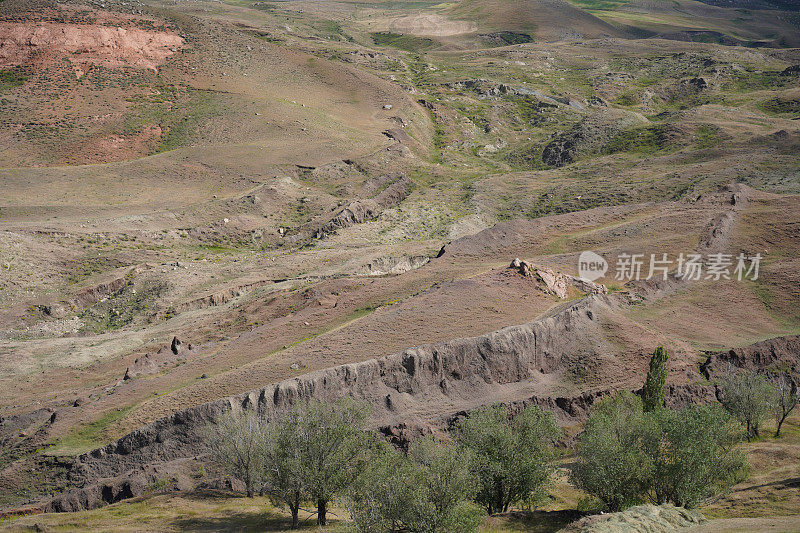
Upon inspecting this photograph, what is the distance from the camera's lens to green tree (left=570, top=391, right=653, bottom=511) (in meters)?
30.5

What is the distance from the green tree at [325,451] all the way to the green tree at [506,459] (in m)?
5.75

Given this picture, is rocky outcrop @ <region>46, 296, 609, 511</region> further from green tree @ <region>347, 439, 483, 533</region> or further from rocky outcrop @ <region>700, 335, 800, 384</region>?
green tree @ <region>347, 439, 483, 533</region>

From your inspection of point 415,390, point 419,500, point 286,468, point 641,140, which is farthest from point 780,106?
point 286,468

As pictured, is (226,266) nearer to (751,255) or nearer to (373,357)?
(373,357)

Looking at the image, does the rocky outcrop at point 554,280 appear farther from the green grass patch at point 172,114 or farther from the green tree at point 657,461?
the green grass patch at point 172,114

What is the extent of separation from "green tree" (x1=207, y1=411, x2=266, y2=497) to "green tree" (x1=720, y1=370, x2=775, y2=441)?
32.2 meters

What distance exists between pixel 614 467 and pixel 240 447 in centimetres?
1951

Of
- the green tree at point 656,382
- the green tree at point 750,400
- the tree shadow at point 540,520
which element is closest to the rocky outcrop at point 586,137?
the green tree at point 750,400

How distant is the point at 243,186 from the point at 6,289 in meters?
36.9

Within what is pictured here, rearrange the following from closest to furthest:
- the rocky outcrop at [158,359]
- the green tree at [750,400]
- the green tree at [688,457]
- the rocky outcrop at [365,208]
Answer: the green tree at [688,457] → the green tree at [750,400] → the rocky outcrop at [158,359] → the rocky outcrop at [365,208]

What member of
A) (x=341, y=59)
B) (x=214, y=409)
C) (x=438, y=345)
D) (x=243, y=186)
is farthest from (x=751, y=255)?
(x=341, y=59)

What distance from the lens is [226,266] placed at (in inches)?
2827

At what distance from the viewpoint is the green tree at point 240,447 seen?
34.9 metres

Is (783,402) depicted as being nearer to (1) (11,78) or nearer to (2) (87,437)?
(2) (87,437)
